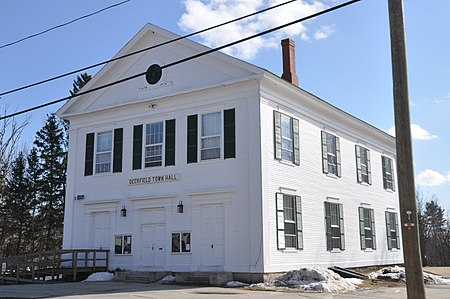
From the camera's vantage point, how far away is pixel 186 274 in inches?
813

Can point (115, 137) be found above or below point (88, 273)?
above

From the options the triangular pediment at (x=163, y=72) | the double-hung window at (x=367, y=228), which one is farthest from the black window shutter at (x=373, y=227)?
the triangular pediment at (x=163, y=72)

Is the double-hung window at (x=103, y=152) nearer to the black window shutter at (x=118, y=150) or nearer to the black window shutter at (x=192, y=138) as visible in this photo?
the black window shutter at (x=118, y=150)

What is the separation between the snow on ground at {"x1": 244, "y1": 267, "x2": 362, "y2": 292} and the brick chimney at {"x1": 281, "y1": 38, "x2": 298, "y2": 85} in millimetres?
8820

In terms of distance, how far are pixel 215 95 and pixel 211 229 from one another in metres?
5.15

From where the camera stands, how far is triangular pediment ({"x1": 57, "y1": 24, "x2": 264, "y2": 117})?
21891 millimetres

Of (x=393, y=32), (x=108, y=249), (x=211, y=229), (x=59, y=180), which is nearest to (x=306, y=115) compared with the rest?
(x=211, y=229)

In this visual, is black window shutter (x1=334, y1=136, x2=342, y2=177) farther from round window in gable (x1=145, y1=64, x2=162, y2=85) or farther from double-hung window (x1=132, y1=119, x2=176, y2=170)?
round window in gable (x1=145, y1=64, x2=162, y2=85)

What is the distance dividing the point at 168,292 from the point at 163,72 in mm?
10061

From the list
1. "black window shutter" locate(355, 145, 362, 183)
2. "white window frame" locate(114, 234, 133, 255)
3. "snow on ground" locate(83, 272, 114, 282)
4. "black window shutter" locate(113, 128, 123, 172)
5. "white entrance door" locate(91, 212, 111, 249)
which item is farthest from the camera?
"black window shutter" locate(355, 145, 362, 183)

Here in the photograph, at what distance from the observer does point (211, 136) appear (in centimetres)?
2170

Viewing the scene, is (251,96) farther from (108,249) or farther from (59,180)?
(59,180)

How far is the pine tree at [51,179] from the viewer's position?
45.1 metres

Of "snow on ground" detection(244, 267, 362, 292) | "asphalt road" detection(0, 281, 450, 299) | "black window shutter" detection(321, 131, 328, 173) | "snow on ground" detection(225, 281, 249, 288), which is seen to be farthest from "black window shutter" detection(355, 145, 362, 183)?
"snow on ground" detection(225, 281, 249, 288)
